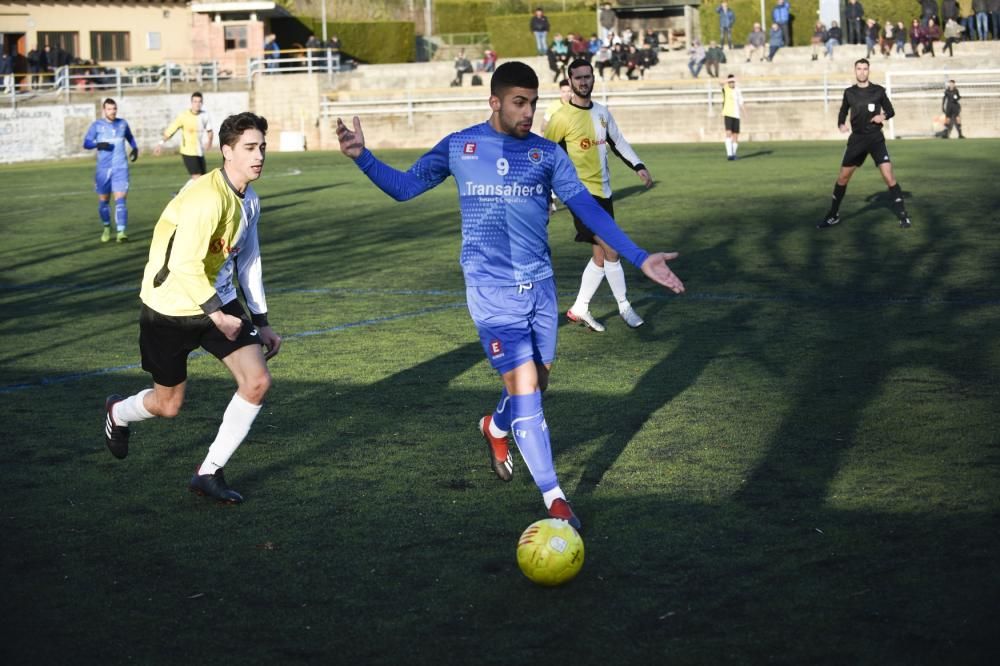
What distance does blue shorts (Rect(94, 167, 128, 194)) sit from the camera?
20203mm

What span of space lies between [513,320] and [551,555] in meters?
1.38

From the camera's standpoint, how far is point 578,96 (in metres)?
11.7

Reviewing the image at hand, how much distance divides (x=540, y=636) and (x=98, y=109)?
153 ft

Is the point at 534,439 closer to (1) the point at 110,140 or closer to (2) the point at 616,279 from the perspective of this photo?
(2) the point at 616,279

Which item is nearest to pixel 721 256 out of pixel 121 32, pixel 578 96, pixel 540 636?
pixel 578 96

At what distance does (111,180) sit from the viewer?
2025cm

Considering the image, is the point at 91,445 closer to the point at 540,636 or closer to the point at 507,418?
the point at 507,418

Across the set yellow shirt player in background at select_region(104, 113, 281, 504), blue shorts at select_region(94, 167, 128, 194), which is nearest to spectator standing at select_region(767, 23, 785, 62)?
blue shorts at select_region(94, 167, 128, 194)

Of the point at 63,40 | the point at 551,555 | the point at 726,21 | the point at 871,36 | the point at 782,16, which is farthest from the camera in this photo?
the point at 63,40

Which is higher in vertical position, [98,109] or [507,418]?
[98,109]

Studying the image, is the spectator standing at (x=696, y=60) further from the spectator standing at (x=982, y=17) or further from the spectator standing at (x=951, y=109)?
the spectator standing at (x=951, y=109)

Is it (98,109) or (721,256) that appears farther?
(98,109)

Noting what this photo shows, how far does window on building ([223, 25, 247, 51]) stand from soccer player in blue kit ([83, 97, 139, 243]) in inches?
1927

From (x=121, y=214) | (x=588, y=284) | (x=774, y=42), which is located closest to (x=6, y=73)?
(x=774, y=42)
